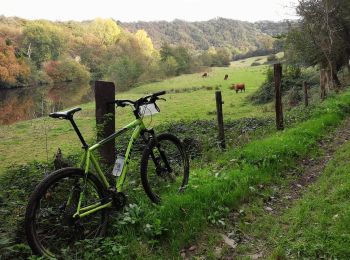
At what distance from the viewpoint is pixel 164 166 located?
6.22 meters

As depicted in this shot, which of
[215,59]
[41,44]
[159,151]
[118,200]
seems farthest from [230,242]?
[41,44]

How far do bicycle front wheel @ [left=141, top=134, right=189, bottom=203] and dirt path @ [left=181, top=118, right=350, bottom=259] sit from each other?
1093mm

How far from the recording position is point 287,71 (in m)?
34.4

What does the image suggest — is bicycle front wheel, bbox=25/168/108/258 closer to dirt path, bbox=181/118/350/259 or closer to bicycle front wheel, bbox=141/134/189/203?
bicycle front wheel, bbox=141/134/189/203

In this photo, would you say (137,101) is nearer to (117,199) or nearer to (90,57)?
(117,199)

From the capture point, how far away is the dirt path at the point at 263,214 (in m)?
4.86

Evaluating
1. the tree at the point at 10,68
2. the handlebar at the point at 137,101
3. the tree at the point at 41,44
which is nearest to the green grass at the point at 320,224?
the handlebar at the point at 137,101

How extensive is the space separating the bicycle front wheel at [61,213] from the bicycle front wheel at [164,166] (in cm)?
95

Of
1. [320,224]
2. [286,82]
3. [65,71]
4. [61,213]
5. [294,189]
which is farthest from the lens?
[65,71]

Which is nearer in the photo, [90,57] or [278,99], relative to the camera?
[278,99]

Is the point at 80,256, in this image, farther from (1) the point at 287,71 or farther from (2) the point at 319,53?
(1) the point at 287,71

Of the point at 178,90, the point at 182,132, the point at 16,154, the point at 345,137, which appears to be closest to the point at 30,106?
the point at 178,90

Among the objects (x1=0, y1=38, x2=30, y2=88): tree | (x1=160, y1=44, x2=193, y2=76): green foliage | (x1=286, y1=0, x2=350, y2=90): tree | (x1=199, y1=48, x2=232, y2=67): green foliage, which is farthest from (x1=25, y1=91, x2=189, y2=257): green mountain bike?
(x1=199, y1=48, x2=232, y2=67): green foliage

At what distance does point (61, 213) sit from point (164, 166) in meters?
2.11
